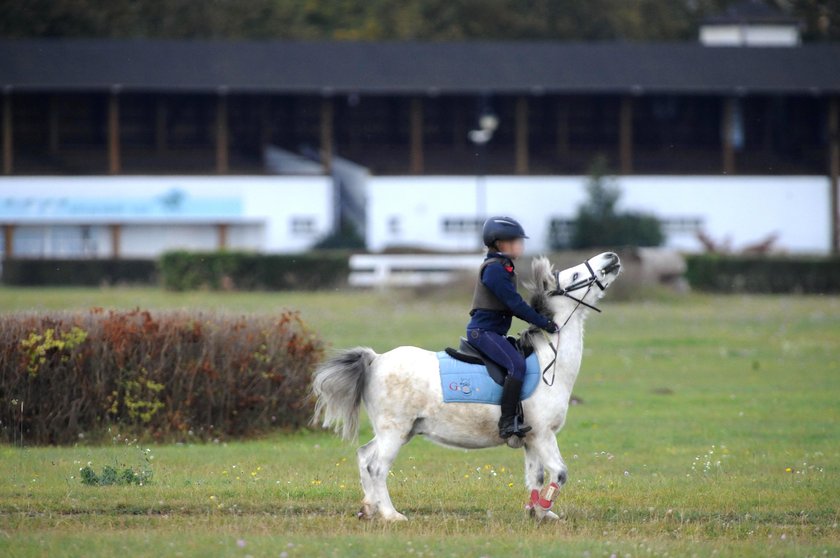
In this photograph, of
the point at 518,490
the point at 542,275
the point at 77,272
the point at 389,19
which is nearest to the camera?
the point at 542,275

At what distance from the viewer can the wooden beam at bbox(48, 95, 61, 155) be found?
64125 millimetres

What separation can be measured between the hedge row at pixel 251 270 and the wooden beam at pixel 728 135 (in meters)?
24.7

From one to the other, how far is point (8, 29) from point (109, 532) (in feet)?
248

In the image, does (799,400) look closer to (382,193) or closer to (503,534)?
(503,534)

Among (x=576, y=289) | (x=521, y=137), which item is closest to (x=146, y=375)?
(x=576, y=289)

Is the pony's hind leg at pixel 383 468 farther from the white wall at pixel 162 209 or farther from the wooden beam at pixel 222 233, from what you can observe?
the wooden beam at pixel 222 233

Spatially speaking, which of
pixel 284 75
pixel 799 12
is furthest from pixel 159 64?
pixel 799 12

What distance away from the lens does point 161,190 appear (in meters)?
60.9

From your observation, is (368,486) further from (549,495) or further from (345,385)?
(549,495)

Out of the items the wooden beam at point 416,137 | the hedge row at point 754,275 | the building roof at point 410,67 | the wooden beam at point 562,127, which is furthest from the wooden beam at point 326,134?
the hedge row at point 754,275

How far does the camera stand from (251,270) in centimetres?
4659

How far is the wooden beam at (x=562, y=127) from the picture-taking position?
66.2 m

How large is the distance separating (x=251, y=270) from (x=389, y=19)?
4127 cm

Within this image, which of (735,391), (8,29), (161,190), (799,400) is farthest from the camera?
(8,29)
